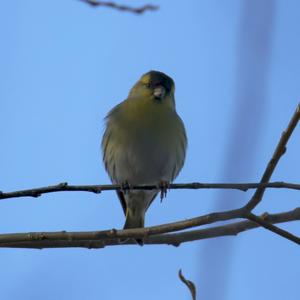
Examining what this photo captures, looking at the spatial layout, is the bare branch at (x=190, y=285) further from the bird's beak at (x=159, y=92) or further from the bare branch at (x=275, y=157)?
the bird's beak at (x=159, y=92)

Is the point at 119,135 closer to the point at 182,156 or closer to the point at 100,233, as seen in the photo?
the point at 182,156

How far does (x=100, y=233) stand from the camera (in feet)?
9.64

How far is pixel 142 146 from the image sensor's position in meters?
5.11

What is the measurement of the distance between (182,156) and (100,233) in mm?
2538

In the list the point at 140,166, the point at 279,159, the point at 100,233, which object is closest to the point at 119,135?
the point at 140,166

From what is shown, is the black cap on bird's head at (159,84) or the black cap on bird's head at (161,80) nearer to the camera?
the black cap on bird's head at (159,84)

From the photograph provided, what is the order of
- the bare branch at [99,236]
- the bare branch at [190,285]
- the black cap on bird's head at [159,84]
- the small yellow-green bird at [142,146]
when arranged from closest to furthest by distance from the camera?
the bare branch at [190,285] → the bare branch at [99,236] → the small yellow-green bird at [142,146] → the black cap on bird's head at [159,84]

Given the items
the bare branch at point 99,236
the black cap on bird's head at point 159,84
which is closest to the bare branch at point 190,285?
the bare branch at point 99,236

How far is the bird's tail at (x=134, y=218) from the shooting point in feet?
17.7

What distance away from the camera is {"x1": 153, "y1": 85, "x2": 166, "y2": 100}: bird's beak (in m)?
5.46

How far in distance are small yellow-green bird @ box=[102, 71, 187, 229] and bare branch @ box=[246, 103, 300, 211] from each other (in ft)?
7.49

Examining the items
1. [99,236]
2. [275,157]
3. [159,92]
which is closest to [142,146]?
[159,92]

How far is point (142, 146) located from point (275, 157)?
2534 millimetres

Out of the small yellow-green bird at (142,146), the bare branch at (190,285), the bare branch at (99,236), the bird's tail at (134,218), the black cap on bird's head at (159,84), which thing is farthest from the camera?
the black cap on bird's head at (159,84)
